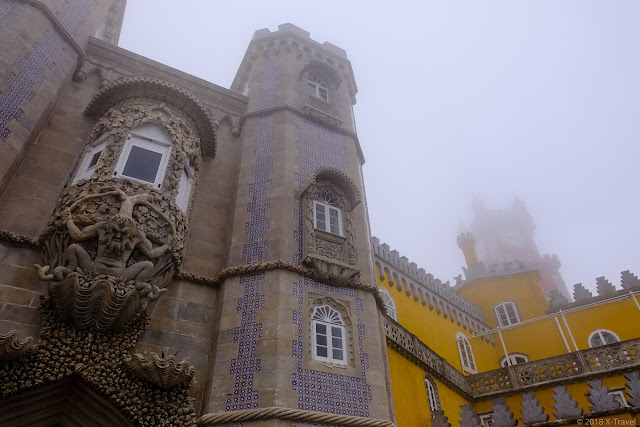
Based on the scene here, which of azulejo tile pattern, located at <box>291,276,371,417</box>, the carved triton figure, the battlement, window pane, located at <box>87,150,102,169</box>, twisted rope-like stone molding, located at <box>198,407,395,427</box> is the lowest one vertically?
twisted rope-like stone molding, located at <box>198,407,395,427</box>

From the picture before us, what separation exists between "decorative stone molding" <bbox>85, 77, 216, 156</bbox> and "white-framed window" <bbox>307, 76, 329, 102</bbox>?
4346mm

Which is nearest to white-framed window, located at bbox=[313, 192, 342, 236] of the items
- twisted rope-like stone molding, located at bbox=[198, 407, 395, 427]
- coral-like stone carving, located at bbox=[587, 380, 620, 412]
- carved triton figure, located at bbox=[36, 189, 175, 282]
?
carved triton figure, located at bbox=[36, 189, 175, 282]

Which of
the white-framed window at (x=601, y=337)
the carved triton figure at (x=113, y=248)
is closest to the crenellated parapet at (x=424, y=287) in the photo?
the white-framed window at (x=601, y=337)

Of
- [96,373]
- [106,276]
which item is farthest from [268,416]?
[106,276]

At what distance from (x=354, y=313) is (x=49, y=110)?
337 inches

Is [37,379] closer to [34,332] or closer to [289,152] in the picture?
[34,332]

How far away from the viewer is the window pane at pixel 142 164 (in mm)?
9273

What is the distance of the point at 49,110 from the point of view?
400 inches

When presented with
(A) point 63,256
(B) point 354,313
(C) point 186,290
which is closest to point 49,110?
(A) point 63,256

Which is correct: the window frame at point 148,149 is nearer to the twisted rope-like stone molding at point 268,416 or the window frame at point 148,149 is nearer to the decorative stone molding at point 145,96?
the decorative stone molding at point 145,96

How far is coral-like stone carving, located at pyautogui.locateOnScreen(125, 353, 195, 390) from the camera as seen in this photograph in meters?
6.83

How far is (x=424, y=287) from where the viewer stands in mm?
20453

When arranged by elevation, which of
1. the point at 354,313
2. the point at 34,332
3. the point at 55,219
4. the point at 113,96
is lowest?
the point at 34,332

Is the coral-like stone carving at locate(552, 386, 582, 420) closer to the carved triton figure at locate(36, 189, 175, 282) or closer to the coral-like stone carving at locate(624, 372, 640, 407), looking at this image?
the coral-like stone carving at locate(624, 372, 640, 407)
